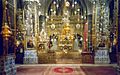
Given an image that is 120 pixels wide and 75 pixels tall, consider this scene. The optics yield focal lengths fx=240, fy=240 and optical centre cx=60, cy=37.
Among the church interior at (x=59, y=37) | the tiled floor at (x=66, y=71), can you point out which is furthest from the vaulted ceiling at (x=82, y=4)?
the tiled floor at (x=66, y=71)

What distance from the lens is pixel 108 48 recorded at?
53.7 ft

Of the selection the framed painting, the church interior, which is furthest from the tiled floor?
the framed painting

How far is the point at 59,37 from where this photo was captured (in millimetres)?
22422

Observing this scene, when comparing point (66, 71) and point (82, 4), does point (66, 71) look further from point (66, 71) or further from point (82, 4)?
point (82, 4)

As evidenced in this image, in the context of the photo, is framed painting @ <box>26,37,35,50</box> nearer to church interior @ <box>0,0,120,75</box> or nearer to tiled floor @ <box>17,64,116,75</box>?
church interior @ <box>0,0,120,75</box>

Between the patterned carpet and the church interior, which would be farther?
the patterned carpet

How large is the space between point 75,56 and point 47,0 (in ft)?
20.6

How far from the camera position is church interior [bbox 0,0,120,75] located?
30.8 ft

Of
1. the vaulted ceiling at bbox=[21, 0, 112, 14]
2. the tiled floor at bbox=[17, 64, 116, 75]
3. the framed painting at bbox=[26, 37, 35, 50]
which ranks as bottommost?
the tiled floor at bbox=[17, 64, 116, 75]

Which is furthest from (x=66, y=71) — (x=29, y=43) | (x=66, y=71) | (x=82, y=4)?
(x=82, y=4)

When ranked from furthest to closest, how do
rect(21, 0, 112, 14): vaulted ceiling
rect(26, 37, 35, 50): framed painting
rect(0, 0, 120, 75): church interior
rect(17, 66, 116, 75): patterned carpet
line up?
rect(21, 0, 112, 14): vaulted ceiling, rect(26, 37, 35, 50): framed painting, rect(17, 66, 116, 75): patterned carpet, rect(0, 0, 120, 75): church interior

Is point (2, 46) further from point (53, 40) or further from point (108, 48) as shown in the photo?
point (53, 40)

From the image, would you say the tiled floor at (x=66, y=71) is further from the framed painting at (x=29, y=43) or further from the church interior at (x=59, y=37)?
the framed painting at (x=29, y=43)

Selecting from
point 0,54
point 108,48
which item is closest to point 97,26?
point 108,48
